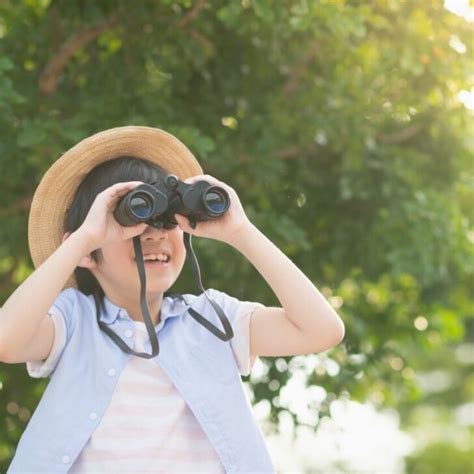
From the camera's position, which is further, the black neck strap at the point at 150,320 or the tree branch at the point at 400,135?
the tree branch at the point at 400,135

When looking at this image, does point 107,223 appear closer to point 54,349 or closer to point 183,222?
point 183,222

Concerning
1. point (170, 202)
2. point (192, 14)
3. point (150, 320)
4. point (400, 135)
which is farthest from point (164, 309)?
point (400, 135)

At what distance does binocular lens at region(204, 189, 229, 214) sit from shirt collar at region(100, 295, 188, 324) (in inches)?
14.1

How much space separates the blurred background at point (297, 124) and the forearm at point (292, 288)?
5.71ft

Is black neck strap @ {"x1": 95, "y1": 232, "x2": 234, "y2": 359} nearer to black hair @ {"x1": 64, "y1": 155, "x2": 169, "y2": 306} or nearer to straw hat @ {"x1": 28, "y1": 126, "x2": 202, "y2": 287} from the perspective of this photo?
black hair @ {"x1": 64, "y1": 155, "x2": 169, "y2": 306}

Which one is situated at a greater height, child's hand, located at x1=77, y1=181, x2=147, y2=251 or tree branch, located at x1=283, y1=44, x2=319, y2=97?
tree branch, located at x1=283, y1=44, x2=319, y2=97

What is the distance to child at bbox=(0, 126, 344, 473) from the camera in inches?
102

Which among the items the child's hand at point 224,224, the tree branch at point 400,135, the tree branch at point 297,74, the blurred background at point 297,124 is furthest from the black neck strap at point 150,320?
the tree branch at point 400,135

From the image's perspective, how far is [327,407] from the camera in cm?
490

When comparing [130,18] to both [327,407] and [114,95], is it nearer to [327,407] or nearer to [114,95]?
[114,95]

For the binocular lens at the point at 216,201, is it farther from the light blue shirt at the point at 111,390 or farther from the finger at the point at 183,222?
the light blue shirt at the point at 111,390

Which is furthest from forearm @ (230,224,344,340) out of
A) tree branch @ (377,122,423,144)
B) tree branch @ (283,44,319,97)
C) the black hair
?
tree branch @ (377,122,423,144)

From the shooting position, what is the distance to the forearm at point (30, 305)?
8.34 feet

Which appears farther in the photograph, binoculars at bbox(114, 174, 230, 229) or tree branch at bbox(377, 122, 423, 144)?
tree branch at bbox(377, 122, 423, 144)
